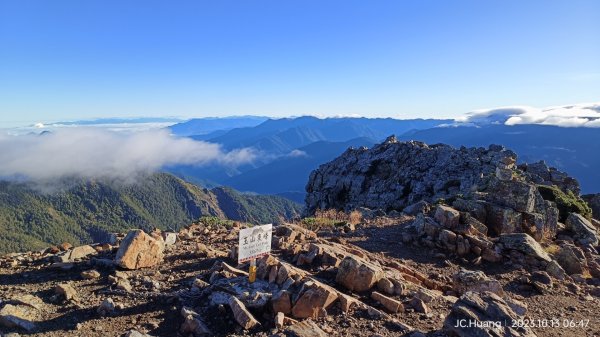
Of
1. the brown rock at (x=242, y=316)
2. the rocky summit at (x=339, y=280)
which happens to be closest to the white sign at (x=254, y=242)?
the rocky summit at (x=339, y=280)

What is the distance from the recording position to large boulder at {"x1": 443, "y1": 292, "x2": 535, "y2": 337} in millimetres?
7570

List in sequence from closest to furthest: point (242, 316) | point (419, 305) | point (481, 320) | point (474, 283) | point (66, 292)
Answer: point (481, 320), point (242, 316), point (66, 292), point (419, 305), point (474, 283)

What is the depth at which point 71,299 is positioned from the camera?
9.24 m

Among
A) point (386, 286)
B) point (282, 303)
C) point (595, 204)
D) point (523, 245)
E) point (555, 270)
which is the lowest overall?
point (595, 204)

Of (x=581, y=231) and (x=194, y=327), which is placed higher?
(x=194, y=327)

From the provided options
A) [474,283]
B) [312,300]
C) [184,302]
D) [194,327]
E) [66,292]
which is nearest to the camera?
[194,327]

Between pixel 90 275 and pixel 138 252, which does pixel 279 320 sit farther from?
pixel 90 275

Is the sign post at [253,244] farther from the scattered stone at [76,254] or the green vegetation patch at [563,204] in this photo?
the green vegetation patch at [563,204]

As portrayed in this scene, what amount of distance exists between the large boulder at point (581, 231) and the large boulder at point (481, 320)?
42.8 ft

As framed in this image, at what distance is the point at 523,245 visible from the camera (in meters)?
14.6

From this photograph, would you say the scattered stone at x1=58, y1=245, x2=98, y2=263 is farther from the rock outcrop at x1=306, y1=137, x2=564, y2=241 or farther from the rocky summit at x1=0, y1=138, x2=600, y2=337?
the rock outcrop at x1=306, y1=137, x2=564, y2=241

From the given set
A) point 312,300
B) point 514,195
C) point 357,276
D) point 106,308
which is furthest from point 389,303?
point 514,195

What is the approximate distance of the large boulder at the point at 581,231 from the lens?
18.0 meters

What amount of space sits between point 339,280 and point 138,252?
5.90 meters
